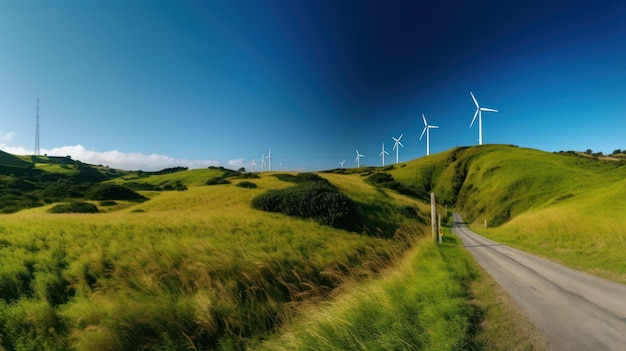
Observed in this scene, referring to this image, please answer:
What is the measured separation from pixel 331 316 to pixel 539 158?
379 ft

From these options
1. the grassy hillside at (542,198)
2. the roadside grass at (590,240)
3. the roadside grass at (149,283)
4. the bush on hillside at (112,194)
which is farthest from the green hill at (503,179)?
the bush on hillside at (112,194)

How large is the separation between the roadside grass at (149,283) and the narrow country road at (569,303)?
4.40 meters

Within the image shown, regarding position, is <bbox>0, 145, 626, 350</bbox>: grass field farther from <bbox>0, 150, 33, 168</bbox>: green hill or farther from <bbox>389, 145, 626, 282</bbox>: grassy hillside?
<bbox>0, 150, 33, 168</bbox>: green hill

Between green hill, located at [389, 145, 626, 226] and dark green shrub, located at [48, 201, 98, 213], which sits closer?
dark green shrub, located at [48, 201, 98, 213]

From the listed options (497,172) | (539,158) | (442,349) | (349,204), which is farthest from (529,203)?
(442,349)

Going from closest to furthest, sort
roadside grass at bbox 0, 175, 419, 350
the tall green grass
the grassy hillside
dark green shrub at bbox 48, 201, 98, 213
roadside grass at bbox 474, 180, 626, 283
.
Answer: the tall green grass < roadside grass at bbox 0, 175, 419, 350 < roadside grass at bbox 474, 180, 626, 283 < the grassy hillside < dark green shrub at bbox 48, 201, 98, 213

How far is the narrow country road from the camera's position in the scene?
5262 millimetres

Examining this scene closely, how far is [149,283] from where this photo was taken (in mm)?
7969

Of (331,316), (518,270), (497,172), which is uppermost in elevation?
(497,172)

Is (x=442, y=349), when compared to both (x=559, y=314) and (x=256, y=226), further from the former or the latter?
(x=256, y=226)

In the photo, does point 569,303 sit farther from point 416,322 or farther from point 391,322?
point 391,322

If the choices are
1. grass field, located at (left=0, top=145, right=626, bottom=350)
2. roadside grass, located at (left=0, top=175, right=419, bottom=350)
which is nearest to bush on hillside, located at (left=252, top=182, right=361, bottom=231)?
grass field, located at (left=0, top=145, right=626, bottom=350)

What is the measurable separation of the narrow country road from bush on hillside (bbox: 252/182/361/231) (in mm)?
11887

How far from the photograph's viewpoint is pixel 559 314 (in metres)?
6.41
